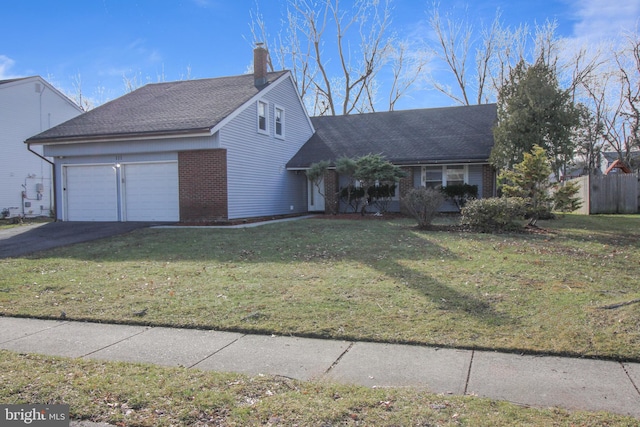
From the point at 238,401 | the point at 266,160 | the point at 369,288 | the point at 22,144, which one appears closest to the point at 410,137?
the point at 266,160

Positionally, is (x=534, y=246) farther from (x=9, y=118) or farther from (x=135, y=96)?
(x=9, y=118)

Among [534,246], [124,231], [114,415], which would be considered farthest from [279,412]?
[124,231]

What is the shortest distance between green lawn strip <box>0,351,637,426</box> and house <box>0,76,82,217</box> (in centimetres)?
2320

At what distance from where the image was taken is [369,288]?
21.5ft

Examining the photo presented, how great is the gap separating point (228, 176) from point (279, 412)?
1281cm

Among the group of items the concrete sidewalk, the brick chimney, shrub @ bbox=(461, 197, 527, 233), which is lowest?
the concrete sidewalk

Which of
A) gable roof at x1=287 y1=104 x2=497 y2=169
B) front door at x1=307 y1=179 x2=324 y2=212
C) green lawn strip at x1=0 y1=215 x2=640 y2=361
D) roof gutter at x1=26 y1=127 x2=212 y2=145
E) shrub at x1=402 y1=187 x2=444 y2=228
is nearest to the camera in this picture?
green lawn strip at x1=0 y1=215 x2=640 y2=361

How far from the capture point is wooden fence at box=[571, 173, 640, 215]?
67.4ft

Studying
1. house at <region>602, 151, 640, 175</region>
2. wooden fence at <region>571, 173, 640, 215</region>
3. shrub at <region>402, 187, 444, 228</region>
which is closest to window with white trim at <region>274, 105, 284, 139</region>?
shrub at <region>402, 187, 444, 228</region>

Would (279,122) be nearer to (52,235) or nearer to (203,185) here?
(203,185)

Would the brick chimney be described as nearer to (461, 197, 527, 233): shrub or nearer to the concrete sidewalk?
(461, 197, 527, 233): shrub

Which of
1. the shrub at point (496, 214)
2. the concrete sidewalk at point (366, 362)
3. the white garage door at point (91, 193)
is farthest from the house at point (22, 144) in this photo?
the concrete sidewalk at point (366, 362)

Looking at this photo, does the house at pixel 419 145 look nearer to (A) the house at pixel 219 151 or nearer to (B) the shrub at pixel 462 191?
(A) the house at pixel 219 151

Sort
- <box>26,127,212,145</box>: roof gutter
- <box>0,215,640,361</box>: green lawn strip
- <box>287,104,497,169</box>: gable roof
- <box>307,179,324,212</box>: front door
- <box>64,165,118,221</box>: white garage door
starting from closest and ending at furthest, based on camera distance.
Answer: <box>0,215,640,361</box>: green lawn strip, <box>26,127,212,145</box>: roof gutter, <box>64,165,118,221</box>: white garage door, <box>287,104,497,169</box>: gable roof, <box>307,179,324,212</box>: front door
